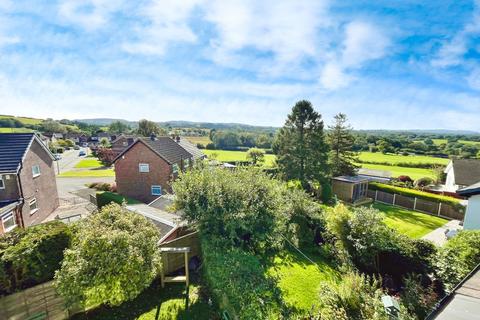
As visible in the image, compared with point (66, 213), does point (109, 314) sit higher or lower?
higher

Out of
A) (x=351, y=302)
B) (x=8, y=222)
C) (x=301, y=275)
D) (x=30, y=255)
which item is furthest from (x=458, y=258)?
(x=8, y=222)

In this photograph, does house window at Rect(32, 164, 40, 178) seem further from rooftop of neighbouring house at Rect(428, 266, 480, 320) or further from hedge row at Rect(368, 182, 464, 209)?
hedge row at Rect(368, 182, 464, 209)

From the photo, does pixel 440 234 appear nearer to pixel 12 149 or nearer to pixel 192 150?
pixel 192 150

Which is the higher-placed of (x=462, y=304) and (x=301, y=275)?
(x=462, y=304)

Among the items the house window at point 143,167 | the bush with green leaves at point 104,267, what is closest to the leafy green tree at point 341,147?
the house window at point 143,167

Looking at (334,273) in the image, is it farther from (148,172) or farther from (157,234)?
(148,172)

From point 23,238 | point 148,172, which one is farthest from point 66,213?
point 23,238
